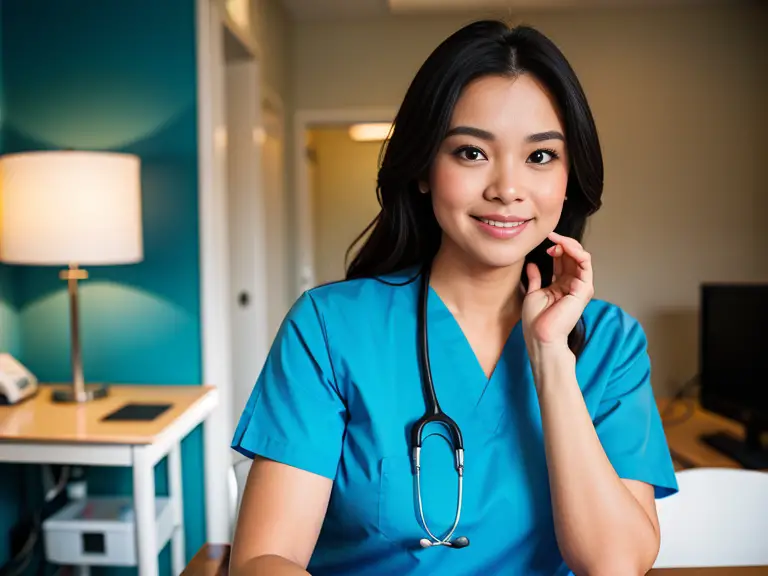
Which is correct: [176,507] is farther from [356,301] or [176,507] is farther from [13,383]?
[356,301]

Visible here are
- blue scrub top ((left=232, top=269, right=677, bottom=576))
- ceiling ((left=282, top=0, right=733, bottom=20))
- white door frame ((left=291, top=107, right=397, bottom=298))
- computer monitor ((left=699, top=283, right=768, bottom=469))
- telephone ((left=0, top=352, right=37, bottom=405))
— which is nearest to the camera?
blue scrub top ((left=232, top=269, right=677, bottom=576))

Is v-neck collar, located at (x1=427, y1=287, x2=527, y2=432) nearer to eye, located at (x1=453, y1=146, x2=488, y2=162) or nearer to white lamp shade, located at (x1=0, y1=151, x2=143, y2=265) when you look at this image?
eye, located at (x1=453, y1=146, x2=488, y2=162)

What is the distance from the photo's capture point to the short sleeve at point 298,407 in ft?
2.83

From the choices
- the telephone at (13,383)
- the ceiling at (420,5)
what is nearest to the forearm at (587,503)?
the telephone at (13,383)

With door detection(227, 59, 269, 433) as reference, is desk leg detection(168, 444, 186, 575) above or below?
below

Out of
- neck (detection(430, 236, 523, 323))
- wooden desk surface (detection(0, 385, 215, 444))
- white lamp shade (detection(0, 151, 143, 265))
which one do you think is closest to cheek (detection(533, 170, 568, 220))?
neck (detection(430, 236, 523, 323))

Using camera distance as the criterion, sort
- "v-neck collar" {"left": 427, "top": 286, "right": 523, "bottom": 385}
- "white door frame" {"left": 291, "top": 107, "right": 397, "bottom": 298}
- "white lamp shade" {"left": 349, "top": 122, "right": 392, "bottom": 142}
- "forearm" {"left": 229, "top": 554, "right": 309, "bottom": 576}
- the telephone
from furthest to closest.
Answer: "white lamp shade" {"left": 349, "top": 122, "right": 392, "bottom": 142}, "white door frame" {"left": 291, "top": 107, "right": 397, "bottom": 298}, the telephone, "v-neck collar" {"left": 427, "top": 286, "right": 523, "bottom": 385}, "forearm" {"left": 229, "top": 554, "right": 309, "bottom": 576}

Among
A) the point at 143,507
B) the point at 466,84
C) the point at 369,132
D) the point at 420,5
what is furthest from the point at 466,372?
the point at 369,132

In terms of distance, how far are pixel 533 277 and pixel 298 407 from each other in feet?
1.31

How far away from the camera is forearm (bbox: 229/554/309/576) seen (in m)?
0.77

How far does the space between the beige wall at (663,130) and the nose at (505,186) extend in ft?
9.42

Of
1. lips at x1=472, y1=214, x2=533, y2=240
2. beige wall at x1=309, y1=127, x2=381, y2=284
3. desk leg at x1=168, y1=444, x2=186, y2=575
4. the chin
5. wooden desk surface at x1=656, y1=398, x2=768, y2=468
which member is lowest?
desk leg at x1=168, y1=444, x2=186, y2=575

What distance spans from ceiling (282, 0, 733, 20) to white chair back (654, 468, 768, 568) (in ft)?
9.33

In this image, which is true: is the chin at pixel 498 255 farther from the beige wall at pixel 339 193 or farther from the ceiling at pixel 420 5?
the beige wall at pixel 339 193
